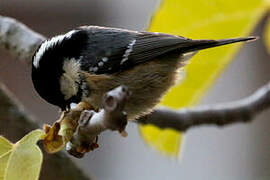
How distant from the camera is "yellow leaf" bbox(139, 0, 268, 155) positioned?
65.1 inches

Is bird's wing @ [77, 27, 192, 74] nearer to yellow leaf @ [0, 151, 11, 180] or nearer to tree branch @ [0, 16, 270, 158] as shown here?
tree branch @ [0, 16, 270, 158]

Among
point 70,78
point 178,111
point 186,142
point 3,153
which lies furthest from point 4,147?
point 186,142

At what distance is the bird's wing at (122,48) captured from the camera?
58.5 inches

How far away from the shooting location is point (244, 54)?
3.98 metres

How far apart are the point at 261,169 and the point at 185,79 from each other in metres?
2.05

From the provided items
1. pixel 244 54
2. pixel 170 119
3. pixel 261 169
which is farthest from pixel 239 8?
pixel 244 54

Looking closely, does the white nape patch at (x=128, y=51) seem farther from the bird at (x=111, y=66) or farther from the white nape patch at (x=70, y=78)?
the white nape patch at (x=70, y=78)

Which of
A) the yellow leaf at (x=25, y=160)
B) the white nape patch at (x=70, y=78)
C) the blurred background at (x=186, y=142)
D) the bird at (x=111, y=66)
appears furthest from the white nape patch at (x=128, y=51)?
the blurred background at (x=186, y=142)

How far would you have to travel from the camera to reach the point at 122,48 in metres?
1.54

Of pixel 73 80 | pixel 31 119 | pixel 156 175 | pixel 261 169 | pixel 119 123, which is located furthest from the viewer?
pixel 156 175

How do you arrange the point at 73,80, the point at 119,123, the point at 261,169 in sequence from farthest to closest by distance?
the point at 261,169, the point at 73,80, the point at 119,123

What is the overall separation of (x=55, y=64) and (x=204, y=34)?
46 cm

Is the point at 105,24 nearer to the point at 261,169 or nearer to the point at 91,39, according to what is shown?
the point at 261,169

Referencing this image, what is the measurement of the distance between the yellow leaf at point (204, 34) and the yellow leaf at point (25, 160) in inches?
A: 25.2
